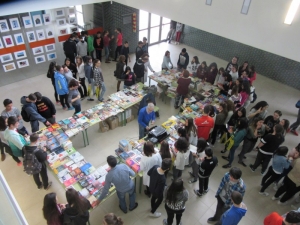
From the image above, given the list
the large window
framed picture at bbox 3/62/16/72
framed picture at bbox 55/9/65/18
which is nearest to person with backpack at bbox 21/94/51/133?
framed picture at bbox 3/62/16/72

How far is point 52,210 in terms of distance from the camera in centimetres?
343

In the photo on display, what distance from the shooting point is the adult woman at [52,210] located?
337 cm

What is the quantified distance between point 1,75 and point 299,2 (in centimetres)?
917

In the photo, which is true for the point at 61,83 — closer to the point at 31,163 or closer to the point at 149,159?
the point at 31,163

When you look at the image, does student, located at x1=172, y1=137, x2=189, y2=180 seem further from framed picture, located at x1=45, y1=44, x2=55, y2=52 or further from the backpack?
framed picture, located at x1=45, y1=44, x2=55, y2=52

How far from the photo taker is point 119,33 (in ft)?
33.1

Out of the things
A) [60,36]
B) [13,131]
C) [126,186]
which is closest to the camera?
[126,186]

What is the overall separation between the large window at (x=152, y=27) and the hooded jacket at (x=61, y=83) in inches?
250

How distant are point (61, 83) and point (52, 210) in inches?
165

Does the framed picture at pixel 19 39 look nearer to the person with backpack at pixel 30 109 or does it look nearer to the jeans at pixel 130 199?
the person with backpack at pixel 30 109

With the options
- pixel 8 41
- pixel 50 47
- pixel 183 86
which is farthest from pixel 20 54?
pixel 183 86

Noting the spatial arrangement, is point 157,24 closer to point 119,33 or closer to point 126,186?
point 119,33

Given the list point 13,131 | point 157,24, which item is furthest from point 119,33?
point 13,131

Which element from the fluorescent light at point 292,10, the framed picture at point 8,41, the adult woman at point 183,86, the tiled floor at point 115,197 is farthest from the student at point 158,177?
the framed picture at point 8,41
